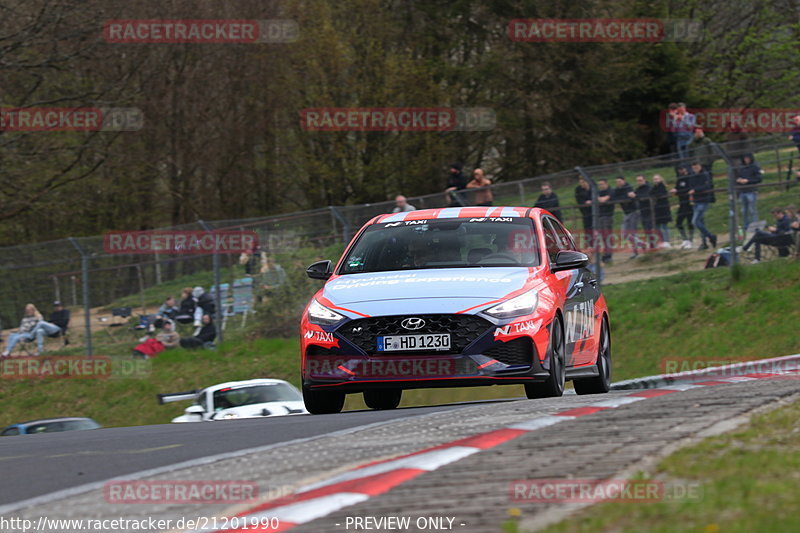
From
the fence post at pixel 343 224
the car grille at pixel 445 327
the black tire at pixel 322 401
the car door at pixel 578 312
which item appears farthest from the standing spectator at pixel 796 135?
the car grille at pixel 445 327

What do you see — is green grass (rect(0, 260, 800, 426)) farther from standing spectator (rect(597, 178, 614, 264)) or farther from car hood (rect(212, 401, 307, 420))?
car hood (rect(212, 401, 307, 420))

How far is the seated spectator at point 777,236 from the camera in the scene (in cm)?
2270

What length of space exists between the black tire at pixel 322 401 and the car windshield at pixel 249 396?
7298 millimetres

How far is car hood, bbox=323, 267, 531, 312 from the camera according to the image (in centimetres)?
1062

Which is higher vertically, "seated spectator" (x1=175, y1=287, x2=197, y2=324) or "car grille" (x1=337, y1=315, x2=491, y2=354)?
"car grille" (x1=337, y1=315, x2=491, y2=354)

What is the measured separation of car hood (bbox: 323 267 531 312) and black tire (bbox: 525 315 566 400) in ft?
1.68

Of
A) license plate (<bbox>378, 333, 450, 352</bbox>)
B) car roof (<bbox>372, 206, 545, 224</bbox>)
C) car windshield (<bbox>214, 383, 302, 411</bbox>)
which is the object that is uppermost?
car roof (<bbox>372, 206, 545, 224</bbox>)

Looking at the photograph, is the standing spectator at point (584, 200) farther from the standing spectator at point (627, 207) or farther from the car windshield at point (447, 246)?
the car windshield at point (447, 246)

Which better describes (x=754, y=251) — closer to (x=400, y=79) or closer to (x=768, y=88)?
(x=400, y=79)

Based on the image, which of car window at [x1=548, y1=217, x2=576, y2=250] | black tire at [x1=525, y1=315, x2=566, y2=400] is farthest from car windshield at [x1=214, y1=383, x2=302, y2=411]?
black tire at [x1=525, y1=315, x2=566, y2=400]

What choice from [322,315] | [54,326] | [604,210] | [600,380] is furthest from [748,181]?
[322,315]

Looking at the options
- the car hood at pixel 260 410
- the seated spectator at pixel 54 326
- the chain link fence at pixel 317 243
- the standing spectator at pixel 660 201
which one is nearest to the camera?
the car hood at pixel 260 410

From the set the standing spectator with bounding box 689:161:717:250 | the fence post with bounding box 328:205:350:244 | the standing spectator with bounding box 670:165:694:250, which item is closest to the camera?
the standing spectator with bounding box 689:161:717:250

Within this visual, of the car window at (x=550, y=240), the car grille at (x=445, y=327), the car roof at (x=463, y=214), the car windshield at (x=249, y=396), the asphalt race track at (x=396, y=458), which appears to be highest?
the car roof at (x=463, y=214)
